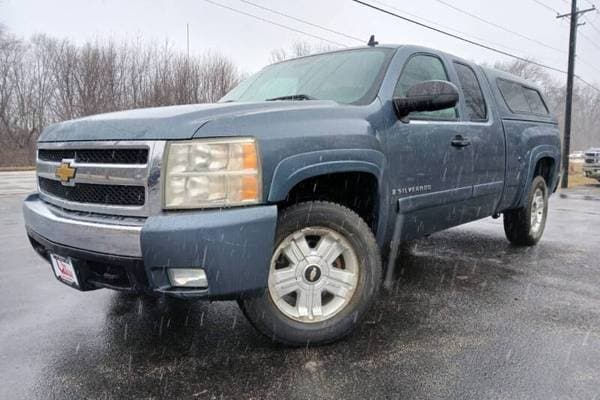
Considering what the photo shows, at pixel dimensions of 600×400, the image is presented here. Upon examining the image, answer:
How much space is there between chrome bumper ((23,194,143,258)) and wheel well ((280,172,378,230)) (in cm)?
92

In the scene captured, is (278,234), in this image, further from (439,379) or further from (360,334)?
(439,379)

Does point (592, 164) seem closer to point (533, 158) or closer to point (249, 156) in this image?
point (533, 158)

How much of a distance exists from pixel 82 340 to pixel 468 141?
315 centimetres

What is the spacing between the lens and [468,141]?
3.80m

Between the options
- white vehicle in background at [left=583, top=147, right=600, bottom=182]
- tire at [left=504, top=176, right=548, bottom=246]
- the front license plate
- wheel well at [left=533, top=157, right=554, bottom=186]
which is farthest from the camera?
white vehicle in background at [left=583, top=147, right=600, bottom=182]

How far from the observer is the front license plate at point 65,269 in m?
2.53

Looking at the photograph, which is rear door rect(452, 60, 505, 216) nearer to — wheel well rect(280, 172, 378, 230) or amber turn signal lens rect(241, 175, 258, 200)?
wheel well rect(280, 172, 378, 230)

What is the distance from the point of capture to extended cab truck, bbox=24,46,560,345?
2232mm

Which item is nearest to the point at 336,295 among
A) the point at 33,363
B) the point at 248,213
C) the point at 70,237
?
the point at 248,213

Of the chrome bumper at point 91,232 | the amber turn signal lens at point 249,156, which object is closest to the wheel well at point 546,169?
the amber turn signal lens at point 249,156

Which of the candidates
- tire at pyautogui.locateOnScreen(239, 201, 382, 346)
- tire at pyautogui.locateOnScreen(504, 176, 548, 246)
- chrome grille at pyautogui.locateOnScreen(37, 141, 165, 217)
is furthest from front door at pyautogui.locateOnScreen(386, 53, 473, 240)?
tire at pyautogui.locateOnScreen(504, 176, 548, 246)

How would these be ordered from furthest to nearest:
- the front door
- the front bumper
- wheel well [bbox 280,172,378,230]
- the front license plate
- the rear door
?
the rear door, the front door, wheel well [bbox 280,172,378,230], the front license plate, the front bumper

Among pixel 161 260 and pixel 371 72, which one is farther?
pixel 371 72

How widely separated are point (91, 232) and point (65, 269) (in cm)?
46
